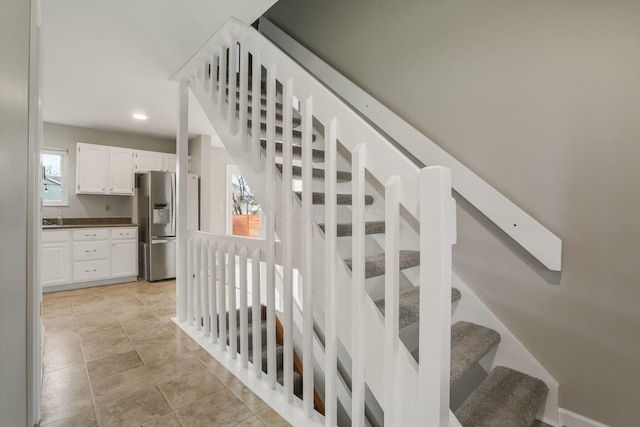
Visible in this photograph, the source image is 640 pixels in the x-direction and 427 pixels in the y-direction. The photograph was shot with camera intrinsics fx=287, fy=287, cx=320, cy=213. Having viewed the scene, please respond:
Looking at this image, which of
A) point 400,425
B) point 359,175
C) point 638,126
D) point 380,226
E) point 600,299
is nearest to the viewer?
point 400,425

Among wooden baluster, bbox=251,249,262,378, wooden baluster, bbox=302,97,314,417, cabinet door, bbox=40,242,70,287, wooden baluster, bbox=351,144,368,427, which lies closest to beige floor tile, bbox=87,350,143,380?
wooden baluster, bbox=251,249,262,378

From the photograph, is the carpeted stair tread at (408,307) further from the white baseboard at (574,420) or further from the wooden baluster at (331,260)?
the white baseboard at (574,420)

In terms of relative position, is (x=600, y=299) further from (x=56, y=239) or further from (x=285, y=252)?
(x=56, y=239)

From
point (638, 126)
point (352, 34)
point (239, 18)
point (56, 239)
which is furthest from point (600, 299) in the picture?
point (56, 239)

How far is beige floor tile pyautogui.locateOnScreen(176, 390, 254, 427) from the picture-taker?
1530mm

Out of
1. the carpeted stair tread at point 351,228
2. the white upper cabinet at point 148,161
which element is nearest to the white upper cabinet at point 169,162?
the white upper cabinet at point 148,161

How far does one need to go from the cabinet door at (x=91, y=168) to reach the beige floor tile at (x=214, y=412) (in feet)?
14.3

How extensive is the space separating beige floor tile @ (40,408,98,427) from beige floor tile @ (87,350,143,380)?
0.40m

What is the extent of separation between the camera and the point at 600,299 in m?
1.42

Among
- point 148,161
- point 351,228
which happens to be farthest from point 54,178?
point 351,228

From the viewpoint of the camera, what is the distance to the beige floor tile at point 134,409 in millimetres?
1524

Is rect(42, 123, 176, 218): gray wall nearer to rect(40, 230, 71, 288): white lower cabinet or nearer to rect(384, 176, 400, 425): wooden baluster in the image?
rect(40, 230, 71, 288): white lower cabinet

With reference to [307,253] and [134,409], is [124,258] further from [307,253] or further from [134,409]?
[307,253]

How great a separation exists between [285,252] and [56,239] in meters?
4.12
